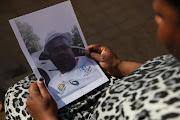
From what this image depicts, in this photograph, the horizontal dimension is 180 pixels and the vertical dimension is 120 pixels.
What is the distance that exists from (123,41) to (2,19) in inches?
40.6

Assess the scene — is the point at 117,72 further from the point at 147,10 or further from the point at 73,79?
the point at 147,10

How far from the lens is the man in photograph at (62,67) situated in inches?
42.3

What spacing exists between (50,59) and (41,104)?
21 centimetres

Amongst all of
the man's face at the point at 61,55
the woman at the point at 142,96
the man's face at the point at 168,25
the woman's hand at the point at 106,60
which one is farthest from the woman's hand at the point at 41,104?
the man's face at the point at 168,25

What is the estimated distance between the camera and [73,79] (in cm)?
111

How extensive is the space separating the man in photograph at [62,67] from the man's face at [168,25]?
0.48m

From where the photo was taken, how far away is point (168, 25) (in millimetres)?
678

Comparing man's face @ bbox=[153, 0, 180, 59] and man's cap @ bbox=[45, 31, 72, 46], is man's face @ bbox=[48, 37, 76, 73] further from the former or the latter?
man's face @ bbox=[153, 0, 180, 59]

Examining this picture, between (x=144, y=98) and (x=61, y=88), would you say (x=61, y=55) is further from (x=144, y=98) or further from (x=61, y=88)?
(x=144, y=98)

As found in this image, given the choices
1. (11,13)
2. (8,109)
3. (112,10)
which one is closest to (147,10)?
(112,10)

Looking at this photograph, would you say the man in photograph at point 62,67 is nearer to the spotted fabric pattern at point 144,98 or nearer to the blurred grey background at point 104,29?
the spotted fabric pattern at point 144,98

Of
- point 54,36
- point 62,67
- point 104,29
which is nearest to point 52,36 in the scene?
point 54,36

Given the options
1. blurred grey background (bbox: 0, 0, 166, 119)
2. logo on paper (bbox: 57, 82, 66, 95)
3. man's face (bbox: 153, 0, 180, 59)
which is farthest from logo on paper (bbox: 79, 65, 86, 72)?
blurred grey background (bbox: 0, 0, 166, 119)

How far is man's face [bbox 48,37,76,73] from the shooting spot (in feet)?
3.61
